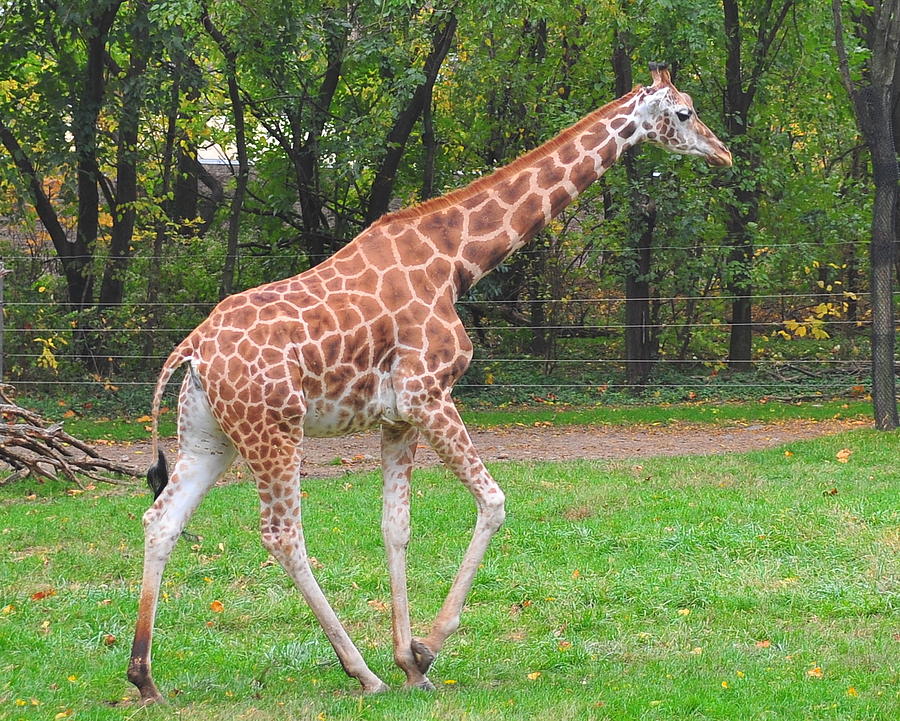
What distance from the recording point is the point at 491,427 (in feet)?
49.3

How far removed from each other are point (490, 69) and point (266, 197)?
14.2 ft

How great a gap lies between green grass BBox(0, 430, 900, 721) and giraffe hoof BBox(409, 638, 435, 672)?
160mm

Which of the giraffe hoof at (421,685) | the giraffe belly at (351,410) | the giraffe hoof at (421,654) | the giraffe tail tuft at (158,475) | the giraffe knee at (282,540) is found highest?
the giraffe belly at (351,410)

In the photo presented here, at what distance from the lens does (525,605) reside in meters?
6.72

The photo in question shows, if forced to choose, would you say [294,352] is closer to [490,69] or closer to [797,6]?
[490,69]

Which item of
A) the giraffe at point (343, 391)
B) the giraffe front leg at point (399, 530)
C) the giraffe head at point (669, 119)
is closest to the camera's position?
the giraffe at point (343, 391)

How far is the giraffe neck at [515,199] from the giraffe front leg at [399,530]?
783 mm

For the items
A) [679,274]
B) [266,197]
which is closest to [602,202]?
[679,274]

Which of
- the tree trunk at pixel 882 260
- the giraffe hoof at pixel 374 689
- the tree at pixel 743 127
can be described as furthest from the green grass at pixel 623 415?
the giraffe hoof at pixel 374 689

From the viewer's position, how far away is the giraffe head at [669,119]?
6.05 metres

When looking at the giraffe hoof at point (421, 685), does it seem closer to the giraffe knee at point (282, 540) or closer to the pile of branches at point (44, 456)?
the giraffe knee at point (282, 540)

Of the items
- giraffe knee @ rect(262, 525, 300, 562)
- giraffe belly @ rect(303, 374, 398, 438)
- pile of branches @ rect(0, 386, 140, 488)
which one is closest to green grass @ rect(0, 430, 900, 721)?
pile of branches @ rect(0, 386, 140, 488)

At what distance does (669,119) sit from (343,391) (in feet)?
7.79

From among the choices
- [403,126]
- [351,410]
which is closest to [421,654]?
[351,410]
